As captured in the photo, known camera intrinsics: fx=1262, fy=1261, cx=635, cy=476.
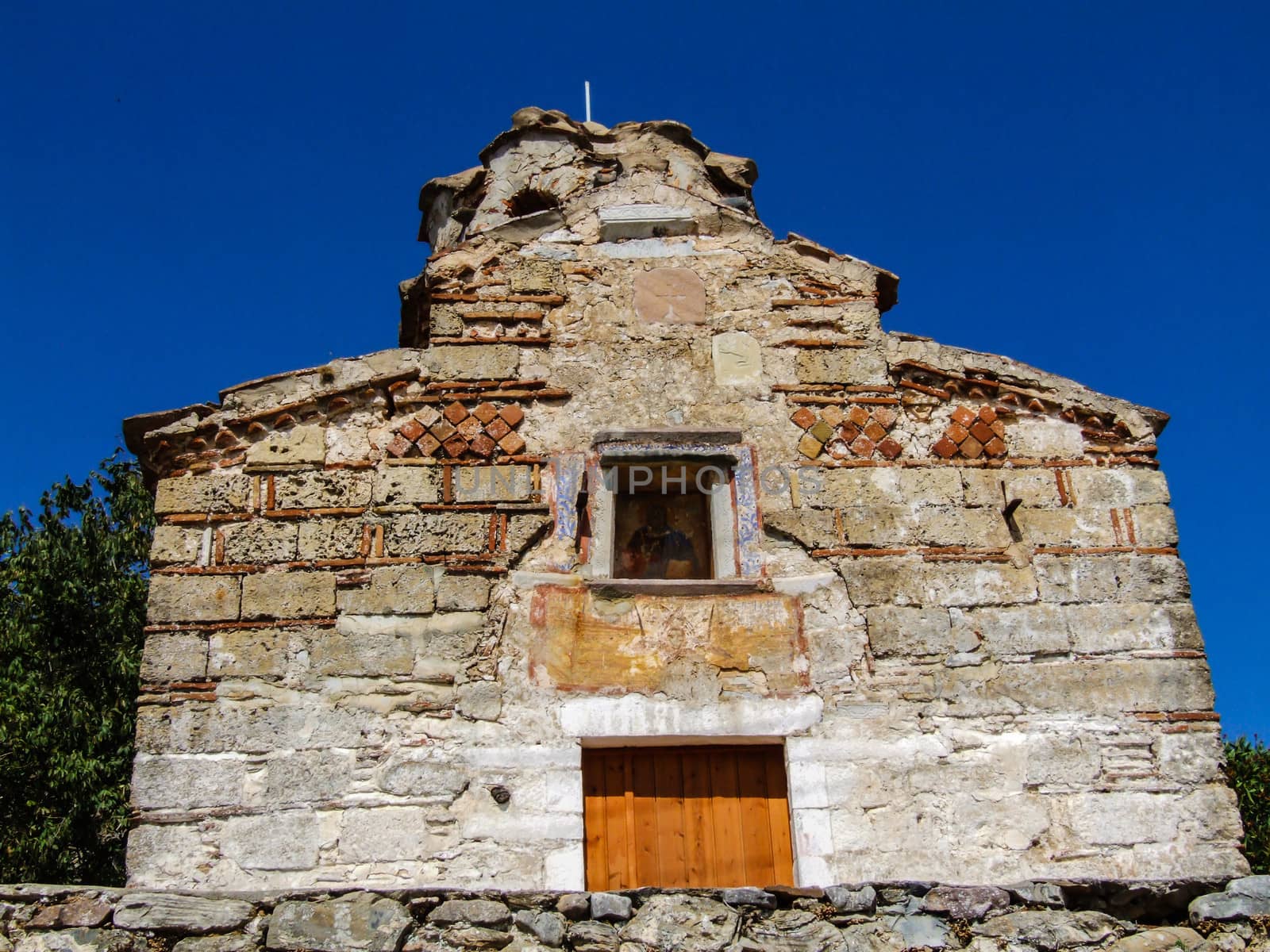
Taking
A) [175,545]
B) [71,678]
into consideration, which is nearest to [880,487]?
[175,545]

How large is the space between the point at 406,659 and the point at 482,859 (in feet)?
3.78

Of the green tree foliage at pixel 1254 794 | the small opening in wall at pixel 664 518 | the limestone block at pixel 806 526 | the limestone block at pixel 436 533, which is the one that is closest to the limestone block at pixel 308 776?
the limestone block at pixel 436 533

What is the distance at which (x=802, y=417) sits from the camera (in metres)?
7.71

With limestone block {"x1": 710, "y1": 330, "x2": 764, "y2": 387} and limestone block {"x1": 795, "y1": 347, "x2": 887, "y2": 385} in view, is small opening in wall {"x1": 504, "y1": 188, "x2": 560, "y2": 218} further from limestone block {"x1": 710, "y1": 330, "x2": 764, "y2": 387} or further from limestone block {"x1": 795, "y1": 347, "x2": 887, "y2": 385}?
limestone block {"x1": 795, "y1": 347, "x2": 887, "y2": 385}

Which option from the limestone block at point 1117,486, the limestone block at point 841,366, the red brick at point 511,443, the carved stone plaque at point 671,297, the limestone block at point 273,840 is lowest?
the limestone block at point 273,840

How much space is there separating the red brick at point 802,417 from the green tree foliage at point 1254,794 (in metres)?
8.82

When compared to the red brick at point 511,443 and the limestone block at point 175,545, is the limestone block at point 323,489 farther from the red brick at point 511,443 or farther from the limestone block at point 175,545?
the red brick at point 511,443

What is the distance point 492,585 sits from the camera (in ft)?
Result: 23.2

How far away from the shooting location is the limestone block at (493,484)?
734cm

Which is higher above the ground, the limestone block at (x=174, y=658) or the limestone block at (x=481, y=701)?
the limestone block at (x=174, y=658)

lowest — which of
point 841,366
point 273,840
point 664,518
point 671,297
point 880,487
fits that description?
point 273,840

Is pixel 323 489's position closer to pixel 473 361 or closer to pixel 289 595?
pixel 289 595

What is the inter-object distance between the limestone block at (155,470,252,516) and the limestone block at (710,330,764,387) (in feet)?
9.57

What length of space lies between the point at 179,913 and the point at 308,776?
4.14 ft
